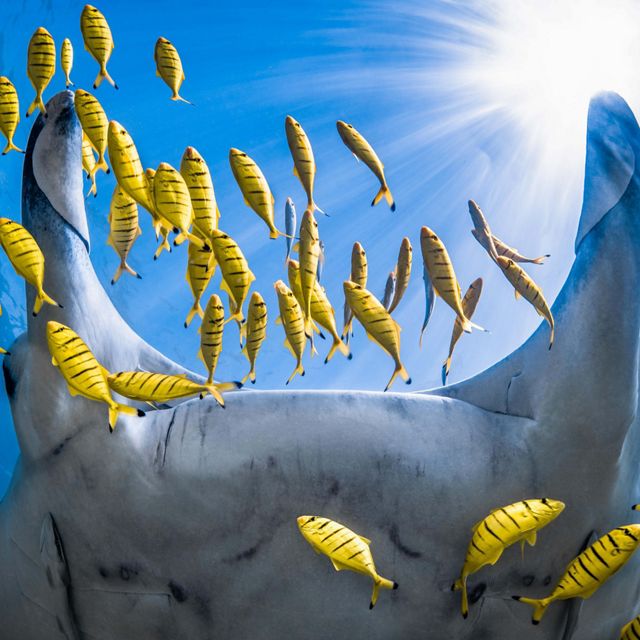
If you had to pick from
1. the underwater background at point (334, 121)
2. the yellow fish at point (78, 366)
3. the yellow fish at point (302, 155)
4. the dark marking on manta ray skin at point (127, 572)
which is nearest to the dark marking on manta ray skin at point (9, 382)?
the yellow fish at point (78, 366)

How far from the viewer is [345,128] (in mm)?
4359

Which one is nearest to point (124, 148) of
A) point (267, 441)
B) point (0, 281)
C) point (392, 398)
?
point (267, 441)

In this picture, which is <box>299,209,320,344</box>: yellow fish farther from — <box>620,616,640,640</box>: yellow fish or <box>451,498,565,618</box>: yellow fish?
<box>620,616,640,640</box>: yellow fish

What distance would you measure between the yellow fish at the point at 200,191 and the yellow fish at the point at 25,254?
0.84 metres

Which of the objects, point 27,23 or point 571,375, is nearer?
point 571,375

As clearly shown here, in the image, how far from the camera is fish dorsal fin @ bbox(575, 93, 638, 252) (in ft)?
11.3

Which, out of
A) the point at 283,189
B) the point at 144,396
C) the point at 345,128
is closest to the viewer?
the point at 144,396

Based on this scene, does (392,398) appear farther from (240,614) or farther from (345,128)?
(345,128)

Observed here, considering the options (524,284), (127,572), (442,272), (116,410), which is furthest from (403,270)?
(127,572)

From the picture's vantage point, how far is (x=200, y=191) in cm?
338

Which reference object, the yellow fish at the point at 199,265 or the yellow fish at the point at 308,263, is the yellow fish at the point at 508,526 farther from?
the yellow fish at the point at 199,265

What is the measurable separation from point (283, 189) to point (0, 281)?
10.1 meters

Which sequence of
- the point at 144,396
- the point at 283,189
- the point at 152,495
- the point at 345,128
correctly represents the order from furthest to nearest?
1. the point at 283,189
2. the point at 345,128
3. the point at 152,495
4. the point at 144,396

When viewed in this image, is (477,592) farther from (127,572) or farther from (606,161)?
(606,161)
